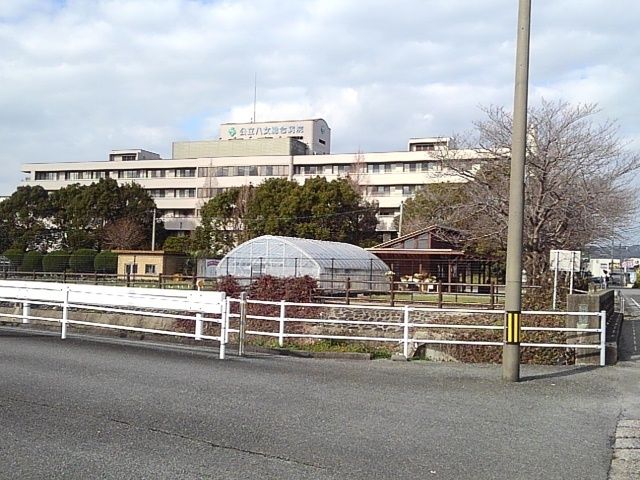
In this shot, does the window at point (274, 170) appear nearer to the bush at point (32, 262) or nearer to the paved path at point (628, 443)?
the bush at point (32, 262)

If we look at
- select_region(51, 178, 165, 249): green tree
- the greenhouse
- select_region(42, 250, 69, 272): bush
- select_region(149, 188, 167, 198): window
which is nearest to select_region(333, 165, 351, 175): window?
select_region(51, 178, 165, 249): green tree

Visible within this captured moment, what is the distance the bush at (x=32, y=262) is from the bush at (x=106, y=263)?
5822mm

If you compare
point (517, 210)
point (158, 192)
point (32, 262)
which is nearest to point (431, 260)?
point (32, 262)

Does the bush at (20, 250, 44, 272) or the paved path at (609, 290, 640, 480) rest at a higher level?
the bush at (20, 250, 44, 272)

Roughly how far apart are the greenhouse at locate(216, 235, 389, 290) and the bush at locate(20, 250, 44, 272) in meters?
26.4

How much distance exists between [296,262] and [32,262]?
3283 centimetres

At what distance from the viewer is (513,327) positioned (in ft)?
40.0

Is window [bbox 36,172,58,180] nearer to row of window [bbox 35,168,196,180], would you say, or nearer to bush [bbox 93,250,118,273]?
row of window [bbox 35,168,196,180]

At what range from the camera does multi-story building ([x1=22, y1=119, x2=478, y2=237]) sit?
265ft

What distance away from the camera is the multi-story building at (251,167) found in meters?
80.6

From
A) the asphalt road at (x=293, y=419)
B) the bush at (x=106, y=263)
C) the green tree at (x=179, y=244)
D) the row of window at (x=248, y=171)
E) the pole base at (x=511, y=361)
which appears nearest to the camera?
the asphalt road at (x=293, y=419)

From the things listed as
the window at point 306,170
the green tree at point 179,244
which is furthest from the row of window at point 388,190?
the green tree at point 179,244

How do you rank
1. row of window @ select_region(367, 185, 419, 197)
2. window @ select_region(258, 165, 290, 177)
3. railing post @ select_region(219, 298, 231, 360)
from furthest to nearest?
window @ select_region(258, 165, 290, 177) → row of window @ select_region(367, 185, 419, 197) → railing post @ select_region(219, 298, 231, 360)

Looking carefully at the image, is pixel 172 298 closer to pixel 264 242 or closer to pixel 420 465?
pixel 420 465
